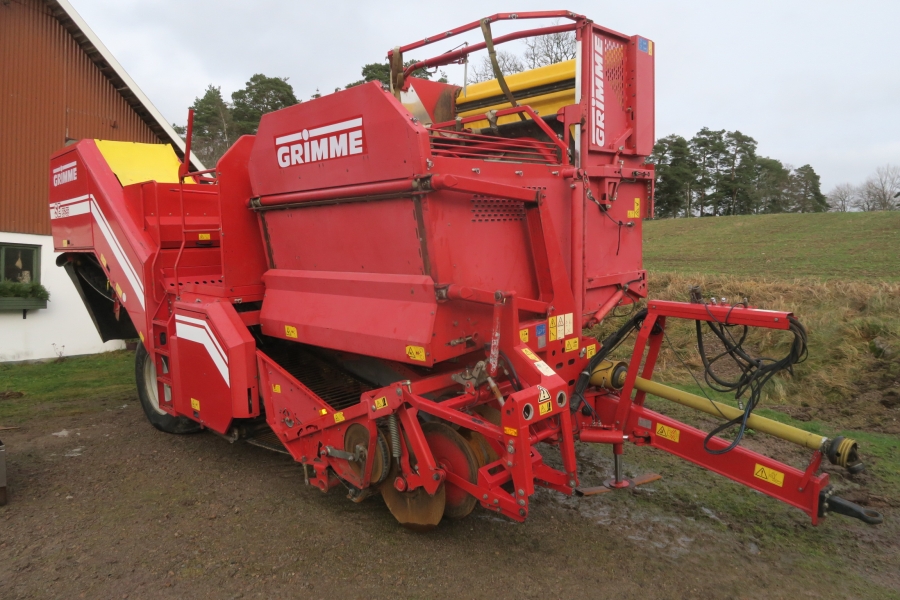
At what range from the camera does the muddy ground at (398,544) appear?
10.1 ft

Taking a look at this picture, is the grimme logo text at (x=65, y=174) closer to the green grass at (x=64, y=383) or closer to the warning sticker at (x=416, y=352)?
the green grass at (x=64, y=383)

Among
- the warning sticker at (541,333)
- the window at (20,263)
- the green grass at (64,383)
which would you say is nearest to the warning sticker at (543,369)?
the warning sticker at (541,333)

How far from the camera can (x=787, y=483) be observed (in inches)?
128

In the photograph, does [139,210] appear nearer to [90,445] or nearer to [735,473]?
[90,445]

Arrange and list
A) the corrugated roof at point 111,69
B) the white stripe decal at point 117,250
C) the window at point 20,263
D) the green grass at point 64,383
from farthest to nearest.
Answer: the corrugated roof at point 111,69
the window at point 20,263
the green grass at point 64,383
the white stripe decal at point 117,250

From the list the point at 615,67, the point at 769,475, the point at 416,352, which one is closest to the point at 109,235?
the point at 416,352

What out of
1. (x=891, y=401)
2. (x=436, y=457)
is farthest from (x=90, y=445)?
(x=891, y=401)

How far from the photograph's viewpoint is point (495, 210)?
3.50 meters

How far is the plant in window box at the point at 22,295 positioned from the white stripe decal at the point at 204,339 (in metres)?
6.42

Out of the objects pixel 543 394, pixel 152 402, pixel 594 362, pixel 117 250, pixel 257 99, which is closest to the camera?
pixel 543 394

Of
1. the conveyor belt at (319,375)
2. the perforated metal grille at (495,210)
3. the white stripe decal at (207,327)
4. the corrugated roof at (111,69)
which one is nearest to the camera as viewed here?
the perforated metal grille at (495,210)

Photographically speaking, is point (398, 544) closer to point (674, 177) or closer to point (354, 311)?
point (354, 311)

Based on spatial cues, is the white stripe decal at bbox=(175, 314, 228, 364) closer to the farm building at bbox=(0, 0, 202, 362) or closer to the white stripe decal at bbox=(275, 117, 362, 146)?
the white stripe decal at bbox=(275, 117, 362, 146)

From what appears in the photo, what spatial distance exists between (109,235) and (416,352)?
332cm
